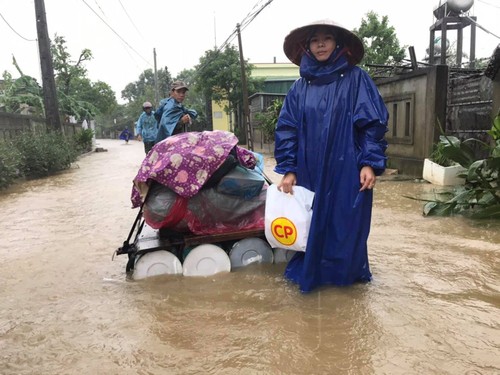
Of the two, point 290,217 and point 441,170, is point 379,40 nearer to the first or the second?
point 441,170

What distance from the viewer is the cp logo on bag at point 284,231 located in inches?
106

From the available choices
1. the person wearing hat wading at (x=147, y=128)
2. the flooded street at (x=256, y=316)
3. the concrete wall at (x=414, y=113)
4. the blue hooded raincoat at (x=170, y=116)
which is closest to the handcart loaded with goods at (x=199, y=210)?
the flooded street at (x=256, y=316)

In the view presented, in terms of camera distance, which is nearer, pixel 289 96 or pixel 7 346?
pixel 7 346

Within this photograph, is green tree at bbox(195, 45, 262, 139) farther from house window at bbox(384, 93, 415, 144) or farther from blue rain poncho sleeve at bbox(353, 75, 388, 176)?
blue rain poncho sleeve at bbox(353, 75, 388, 176)

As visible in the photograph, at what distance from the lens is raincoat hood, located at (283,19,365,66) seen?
260cm

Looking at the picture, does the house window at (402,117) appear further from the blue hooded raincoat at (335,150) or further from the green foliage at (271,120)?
the green foliage at (271,120)

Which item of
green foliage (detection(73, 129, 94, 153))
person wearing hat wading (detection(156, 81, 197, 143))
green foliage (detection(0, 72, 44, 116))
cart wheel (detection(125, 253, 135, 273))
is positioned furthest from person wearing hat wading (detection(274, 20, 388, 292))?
green foliage (detection(0, 72, 44, 116))

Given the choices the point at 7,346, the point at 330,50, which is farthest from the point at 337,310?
the point at 7,346

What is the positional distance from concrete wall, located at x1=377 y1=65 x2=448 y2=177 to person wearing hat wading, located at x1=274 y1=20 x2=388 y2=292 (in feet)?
17.3

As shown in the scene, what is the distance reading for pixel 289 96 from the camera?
2.79 m

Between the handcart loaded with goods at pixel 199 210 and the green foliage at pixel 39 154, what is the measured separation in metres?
7.66

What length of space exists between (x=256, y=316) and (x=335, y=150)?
1.08 m

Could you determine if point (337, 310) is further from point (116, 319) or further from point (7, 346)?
point (7, 346)

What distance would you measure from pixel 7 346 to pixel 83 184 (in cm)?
737
